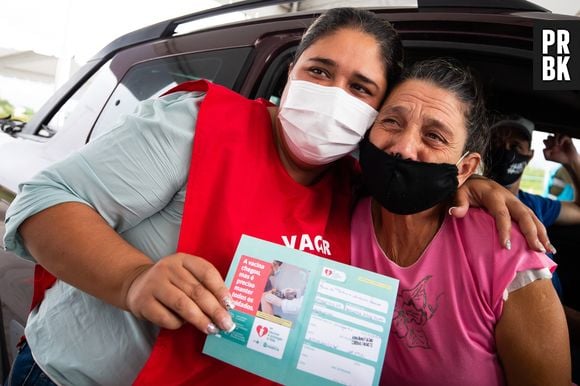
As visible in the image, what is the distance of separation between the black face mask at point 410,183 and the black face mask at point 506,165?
0.69 metres

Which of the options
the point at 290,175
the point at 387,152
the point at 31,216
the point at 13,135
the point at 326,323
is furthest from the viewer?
the point at 13,135

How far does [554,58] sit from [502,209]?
0.51 meters

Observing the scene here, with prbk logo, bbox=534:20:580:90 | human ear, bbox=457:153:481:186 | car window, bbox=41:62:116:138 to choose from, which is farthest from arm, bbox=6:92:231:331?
car window, bbox=41:62:116:138

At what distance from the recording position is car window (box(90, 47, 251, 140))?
6.65 ft

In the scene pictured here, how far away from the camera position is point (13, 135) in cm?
334

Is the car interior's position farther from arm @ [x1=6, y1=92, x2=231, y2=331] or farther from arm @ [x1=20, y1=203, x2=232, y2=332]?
arm @ [x1=20, y1=203, x2=232, y2=332]

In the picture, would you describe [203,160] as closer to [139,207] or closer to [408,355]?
[139,207]

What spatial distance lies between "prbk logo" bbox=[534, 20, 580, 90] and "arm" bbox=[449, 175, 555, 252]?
1.12ft

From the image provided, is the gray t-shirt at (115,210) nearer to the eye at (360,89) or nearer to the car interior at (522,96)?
the eye at (360,89)

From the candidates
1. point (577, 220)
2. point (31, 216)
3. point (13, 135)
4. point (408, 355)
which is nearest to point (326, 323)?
point (408, 355)

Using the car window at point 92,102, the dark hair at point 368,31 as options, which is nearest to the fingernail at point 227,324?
the dark hair at point 368,31

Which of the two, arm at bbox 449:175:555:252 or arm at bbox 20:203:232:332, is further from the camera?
arm at bbox 449:175:555:252

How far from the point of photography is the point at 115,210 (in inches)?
41.2

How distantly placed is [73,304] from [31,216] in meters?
0.30
